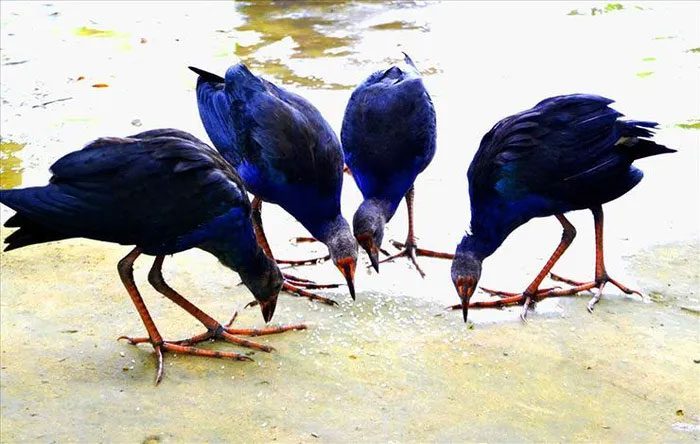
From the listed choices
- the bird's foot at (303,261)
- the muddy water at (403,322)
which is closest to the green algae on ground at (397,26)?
the muddy water at (403,322)

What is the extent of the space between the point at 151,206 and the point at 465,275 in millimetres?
1660

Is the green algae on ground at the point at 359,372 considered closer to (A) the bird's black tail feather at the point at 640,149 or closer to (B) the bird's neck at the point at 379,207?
(B) the bird's neck at the point at 379,207

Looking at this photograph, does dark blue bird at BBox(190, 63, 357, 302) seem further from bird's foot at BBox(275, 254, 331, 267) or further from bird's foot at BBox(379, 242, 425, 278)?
bird's foot at BBox(379, 242, 425, 278)

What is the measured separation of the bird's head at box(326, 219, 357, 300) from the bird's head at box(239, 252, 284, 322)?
1.61 ft

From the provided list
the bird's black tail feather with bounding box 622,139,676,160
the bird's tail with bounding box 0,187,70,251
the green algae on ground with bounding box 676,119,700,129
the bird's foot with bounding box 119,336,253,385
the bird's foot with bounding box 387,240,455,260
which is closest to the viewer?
the bird's tail with bounding box 0,187,70,251

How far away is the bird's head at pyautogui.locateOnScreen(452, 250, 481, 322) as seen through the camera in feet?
14.8

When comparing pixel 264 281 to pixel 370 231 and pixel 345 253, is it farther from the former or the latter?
pixel 370 231

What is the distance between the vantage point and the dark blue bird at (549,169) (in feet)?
15.1

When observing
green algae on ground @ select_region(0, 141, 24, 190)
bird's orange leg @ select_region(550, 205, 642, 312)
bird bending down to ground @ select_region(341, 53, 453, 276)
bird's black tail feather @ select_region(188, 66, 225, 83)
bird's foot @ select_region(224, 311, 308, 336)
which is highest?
bird's black tail feather @ select_region(188, 66, 225, 83)

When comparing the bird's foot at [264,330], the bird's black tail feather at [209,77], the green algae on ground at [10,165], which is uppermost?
the bird's black tail feather at [209,77]

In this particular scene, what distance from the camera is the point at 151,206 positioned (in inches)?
163

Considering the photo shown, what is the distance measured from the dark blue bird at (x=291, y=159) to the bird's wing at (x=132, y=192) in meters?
0.73

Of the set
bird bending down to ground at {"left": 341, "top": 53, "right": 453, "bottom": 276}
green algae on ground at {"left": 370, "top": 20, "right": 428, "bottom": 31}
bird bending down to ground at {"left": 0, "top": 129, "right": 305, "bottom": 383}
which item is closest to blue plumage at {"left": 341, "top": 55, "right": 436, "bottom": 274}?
bird bending down to ground at {"left": 341, "top": 53, "right": 453, "bottom": 276}

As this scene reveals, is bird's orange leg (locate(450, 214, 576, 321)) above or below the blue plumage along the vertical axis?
below
